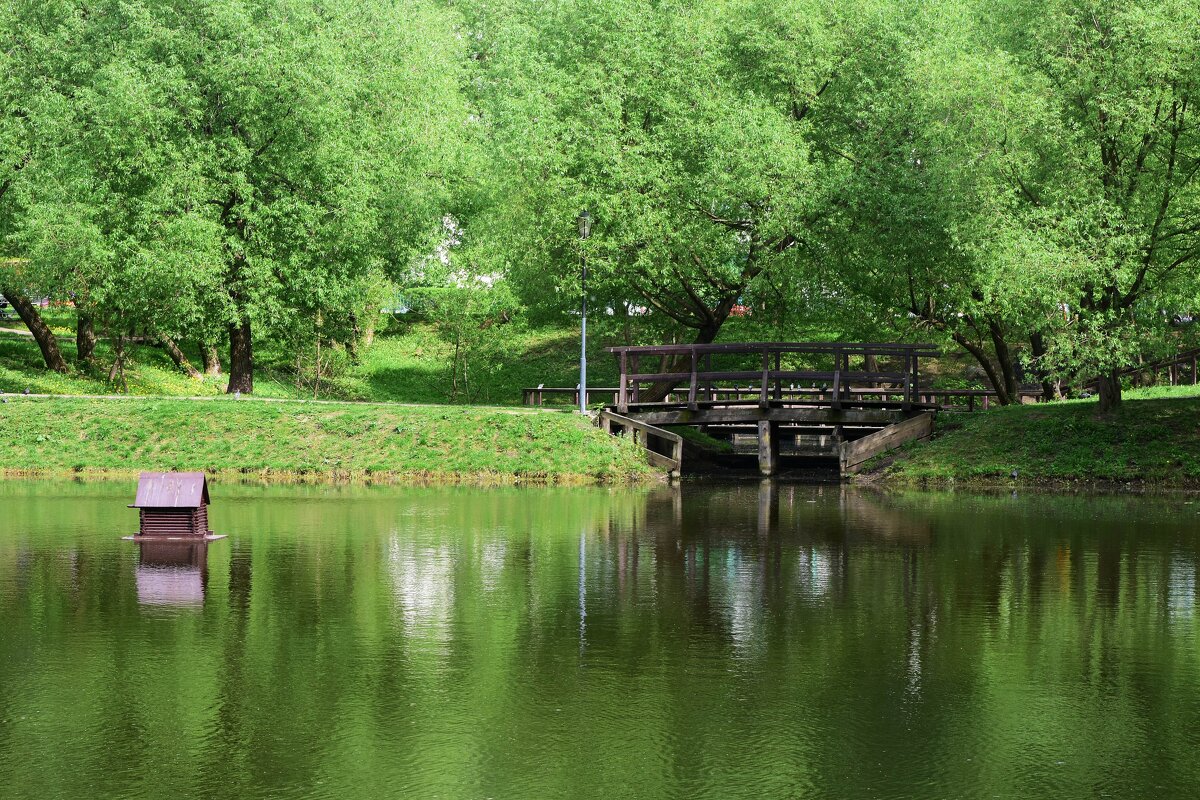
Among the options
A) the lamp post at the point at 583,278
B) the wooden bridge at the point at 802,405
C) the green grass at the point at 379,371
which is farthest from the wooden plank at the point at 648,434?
the green grass at the point at 379,371

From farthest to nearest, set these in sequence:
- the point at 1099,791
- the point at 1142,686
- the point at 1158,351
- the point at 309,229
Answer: the point at 309,229, the point at 1158,351, the point at 1142,686, the point at 1099,791

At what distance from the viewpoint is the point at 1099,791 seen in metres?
8.71

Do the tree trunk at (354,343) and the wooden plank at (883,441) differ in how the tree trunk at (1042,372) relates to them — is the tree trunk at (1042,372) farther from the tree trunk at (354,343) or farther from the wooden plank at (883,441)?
the tree trunk at (354,343)

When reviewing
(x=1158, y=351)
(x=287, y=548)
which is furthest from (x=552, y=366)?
(x=287, y=548)

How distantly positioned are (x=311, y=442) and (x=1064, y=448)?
768 inches

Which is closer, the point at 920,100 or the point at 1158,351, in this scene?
the point at 1158,351

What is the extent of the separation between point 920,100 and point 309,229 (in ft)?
67.1

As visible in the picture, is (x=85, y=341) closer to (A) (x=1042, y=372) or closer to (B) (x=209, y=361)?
(B) (x=209, y=361)

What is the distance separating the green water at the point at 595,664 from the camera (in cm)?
902

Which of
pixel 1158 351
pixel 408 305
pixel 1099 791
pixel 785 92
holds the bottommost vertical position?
pixel 1099 791

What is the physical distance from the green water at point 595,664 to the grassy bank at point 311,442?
11.2 m

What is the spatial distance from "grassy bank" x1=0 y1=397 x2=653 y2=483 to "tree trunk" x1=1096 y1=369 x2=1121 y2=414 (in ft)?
40.1

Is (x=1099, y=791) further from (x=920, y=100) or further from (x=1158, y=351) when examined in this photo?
(x=920, y=100)

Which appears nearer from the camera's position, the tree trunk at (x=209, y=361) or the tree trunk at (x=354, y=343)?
the tree trunk at (x=209, y=361)
